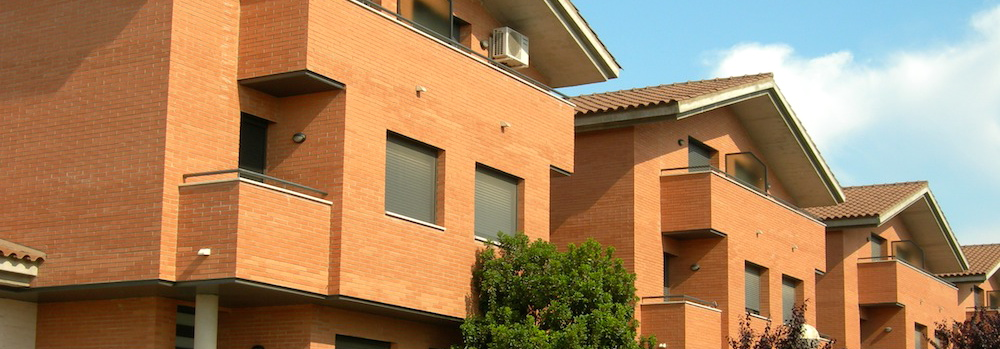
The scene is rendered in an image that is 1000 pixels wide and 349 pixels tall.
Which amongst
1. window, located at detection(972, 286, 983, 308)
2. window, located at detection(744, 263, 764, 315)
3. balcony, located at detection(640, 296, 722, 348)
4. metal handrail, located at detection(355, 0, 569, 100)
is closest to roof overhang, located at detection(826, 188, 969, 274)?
window, located at detection(972, 286, 983, 308)

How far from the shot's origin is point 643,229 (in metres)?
27.2

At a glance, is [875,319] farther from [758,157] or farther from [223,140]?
[223,140]

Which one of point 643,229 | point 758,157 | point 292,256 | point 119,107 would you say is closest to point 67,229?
point 119,107

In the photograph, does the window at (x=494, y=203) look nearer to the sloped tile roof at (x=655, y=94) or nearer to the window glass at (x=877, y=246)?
the sloped tile roof at (x=655, y=94)

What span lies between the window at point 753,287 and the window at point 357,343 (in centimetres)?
1148

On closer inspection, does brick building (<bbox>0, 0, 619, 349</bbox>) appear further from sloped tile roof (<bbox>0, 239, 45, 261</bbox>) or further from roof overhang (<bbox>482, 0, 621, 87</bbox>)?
roof overhang (<bbox>482, 0, 621, 87</bbox>)

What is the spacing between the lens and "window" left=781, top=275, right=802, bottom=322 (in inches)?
1266

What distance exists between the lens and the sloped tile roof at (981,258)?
149ft

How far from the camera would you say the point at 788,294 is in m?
32.5

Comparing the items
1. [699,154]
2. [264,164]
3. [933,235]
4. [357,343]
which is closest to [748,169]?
[699,154]

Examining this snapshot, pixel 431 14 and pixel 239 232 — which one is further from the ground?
pixel 431 14

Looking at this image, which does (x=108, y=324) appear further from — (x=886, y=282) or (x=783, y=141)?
(x=886, y=282)

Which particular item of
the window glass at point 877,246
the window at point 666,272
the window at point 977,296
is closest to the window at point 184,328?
the window at point 666,272

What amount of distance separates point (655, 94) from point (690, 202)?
2.40m
